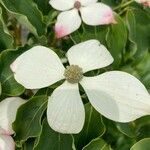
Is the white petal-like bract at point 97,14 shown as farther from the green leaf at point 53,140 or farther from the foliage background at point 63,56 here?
the green leaf at point 53,140

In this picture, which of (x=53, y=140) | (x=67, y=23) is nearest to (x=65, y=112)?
(x=53, y=140)

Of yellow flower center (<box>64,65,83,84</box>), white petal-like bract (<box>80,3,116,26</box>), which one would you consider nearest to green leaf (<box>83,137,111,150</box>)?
yellow flower center (<box>64,65,83,84</box>)

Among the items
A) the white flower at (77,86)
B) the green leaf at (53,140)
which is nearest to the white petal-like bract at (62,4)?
the white flower at (77,86)

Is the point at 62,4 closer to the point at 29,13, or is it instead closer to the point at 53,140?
the point at 29,13

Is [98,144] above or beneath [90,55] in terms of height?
beneath

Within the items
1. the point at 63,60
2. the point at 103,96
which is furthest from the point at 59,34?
the point at 103,96

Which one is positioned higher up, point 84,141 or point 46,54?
point 46,54

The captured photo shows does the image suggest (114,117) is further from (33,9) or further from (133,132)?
(33,9)
